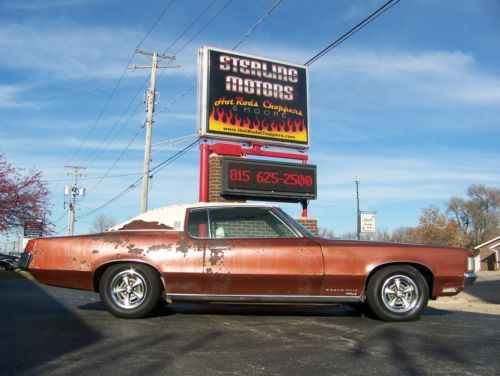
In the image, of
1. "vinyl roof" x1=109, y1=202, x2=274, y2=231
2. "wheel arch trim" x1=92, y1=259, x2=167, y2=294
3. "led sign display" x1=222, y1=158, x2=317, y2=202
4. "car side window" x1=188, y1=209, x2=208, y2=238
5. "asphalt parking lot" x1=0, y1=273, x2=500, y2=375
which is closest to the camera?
"asphalt parking lot" x1=0, y1=273, x2=500, y2=375

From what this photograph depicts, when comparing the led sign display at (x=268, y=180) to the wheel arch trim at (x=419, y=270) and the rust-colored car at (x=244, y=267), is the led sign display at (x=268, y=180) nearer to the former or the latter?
the rust-colored car at (x=244, y=267)

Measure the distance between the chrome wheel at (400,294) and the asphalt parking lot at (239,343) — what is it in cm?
22

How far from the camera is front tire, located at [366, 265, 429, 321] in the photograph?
538 centimetres

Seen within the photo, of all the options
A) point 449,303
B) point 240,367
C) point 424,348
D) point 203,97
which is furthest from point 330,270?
point 203,97

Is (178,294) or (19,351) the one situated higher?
(178,294)

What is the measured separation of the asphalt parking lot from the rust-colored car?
0.91 ft

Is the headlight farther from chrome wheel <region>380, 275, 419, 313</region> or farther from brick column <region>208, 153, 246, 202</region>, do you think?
brick column <region>208, 153, 246, 202</region>

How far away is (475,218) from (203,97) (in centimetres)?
6729

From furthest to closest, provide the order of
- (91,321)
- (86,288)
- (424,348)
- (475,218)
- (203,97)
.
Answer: (475,218) < (203,97) < (86,288) < (91,321) < (424,348)

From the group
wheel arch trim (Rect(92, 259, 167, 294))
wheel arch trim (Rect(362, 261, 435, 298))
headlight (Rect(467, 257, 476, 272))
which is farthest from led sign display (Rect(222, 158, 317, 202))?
headlight (Rect(467, 257, 476, 272))

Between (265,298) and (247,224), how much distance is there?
3.00 feet

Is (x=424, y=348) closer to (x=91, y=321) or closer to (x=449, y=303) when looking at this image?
(x=91, y=321)

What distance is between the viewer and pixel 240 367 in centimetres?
352

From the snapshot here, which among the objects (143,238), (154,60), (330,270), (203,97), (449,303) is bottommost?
(449,303)
